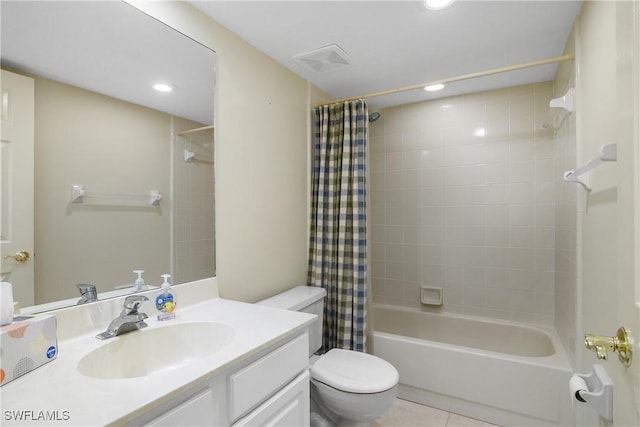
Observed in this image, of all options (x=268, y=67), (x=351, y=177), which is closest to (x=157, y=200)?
(x=268, y=67)

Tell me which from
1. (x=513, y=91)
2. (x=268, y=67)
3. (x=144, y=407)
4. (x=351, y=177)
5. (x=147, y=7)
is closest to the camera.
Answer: (x=144, y=407)

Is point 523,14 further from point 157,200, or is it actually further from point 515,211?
point 157,200

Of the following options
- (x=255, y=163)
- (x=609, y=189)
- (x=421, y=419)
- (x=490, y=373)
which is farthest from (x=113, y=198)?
(x=490, y=373)

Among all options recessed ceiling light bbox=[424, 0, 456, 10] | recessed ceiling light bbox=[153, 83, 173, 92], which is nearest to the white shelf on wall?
recessed ceiling light bbox=[424, 0, 456, 10]

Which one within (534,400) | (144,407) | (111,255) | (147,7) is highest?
(147,7)

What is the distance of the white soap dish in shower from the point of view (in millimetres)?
2719

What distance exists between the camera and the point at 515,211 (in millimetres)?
2467

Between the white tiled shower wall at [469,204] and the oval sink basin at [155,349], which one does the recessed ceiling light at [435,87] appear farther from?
the oval sink basin at [155,349]

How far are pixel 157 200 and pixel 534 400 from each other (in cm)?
232

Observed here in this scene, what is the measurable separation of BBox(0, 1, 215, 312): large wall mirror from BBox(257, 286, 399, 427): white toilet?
68cm

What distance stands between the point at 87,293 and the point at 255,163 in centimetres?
104

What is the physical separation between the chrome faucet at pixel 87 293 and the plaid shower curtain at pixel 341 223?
1.39 metres

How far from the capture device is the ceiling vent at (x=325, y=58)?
6.12ft

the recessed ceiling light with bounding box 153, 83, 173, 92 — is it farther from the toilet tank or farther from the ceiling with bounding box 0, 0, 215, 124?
the toilet tank
